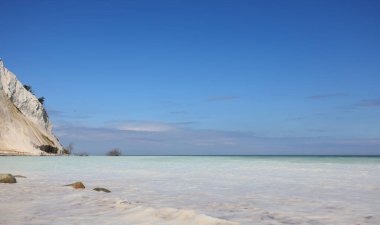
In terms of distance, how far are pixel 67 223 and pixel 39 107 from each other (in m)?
75.9

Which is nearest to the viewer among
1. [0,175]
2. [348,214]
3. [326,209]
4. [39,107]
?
[348,214]

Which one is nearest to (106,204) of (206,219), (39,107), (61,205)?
(61,205)

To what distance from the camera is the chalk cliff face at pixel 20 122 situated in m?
61.2

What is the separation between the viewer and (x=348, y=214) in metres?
7.76

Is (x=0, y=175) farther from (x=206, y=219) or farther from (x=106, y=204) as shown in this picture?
(x=206, y=219)

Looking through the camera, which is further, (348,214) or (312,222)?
(348,214)

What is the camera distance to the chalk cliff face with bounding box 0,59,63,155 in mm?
61188

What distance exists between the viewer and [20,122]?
64938 millimetres

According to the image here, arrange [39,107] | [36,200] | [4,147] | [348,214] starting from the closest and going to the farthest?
1. [348,214]
2. [36,200]
3. [4,147]
4. [39,107]

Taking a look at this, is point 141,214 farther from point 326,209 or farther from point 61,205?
point 326,209

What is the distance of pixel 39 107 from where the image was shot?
248 feet

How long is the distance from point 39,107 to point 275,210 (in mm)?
75675

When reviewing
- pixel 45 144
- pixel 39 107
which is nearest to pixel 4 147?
pixel 45 144

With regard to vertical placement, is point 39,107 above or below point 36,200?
above
